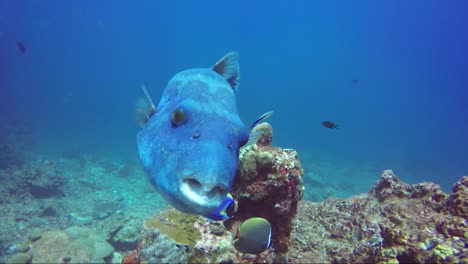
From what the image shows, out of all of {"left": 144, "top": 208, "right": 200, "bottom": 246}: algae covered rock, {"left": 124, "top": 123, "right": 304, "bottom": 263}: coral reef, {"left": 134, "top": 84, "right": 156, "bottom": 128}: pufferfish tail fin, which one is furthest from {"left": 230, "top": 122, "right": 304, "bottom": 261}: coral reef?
{"left": 134, "top": 84, "right": 156, "bottom": 128}: pufferfish tail fin

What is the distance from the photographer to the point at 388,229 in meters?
3.70

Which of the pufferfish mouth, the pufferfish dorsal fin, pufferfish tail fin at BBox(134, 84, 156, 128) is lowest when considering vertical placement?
the pufferfish mouth

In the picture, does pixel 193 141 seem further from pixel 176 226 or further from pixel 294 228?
pixel 294 228

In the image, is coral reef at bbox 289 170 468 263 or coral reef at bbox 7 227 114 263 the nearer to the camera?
coral reef at bbox 289 170 468 263

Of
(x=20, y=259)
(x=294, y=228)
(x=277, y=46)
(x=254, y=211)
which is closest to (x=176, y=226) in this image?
(x=254, y=211)

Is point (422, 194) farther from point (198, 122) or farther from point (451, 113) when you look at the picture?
point (451, 113)

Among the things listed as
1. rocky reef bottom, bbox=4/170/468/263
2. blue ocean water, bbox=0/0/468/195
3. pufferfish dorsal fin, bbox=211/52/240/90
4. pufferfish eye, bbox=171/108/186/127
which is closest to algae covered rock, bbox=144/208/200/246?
rocky reef bottom, bbox=4/170/468/263

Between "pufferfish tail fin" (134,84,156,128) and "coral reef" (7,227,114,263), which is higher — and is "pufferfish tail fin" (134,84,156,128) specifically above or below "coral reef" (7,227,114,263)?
above

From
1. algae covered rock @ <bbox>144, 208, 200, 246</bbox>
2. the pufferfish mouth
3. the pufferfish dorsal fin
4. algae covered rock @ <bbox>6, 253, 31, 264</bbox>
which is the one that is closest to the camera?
the pufferfish mouth

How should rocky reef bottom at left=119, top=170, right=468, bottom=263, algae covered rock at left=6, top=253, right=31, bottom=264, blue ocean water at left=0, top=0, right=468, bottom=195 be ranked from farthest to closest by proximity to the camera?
blue ocean water at left=0, top=0, right=468, bottom=195
algae covered rock at left=6, top=253, right=31, bottom=264
rocky reef bottom at left=119, top=170, right=468, bottom=263

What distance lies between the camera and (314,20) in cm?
15825

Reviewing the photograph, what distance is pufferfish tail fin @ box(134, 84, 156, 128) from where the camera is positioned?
109 inches

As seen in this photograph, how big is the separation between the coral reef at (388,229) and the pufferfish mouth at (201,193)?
2.62 meters

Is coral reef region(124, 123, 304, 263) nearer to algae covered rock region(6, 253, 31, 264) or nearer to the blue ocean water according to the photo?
algae covered rock region(6, 253, 31, 264)
